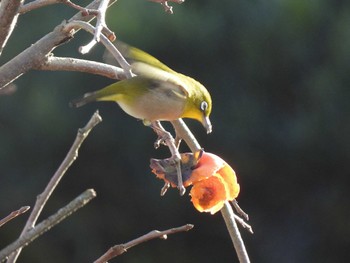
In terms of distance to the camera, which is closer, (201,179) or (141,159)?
(201,179)

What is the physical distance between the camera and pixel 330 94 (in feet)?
12.1

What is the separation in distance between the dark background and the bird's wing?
78.4 inches

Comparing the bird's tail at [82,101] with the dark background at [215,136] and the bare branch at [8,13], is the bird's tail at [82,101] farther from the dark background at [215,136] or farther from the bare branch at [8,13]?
the dark background at [215,136]

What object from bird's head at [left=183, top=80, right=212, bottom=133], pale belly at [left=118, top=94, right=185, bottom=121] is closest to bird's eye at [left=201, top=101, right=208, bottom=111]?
bird's head at [left=183, top=80, right=212, bottom=133]

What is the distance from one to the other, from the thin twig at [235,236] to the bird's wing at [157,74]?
28 cm

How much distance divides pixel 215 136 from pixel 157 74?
2.19 metres

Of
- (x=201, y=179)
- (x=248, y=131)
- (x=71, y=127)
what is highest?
(x=201, y=179)

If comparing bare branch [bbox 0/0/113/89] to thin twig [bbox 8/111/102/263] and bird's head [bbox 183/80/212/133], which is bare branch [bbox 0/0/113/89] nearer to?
thin twig [bbox 8/111/102/263]

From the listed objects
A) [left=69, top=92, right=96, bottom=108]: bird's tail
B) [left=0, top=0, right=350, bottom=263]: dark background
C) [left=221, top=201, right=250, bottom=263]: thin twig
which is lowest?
[left=0, top=0, right=350, bottom=263]: dark background

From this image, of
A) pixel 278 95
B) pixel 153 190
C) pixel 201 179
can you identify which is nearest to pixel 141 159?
pixel 153 190

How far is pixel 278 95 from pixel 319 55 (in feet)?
0.89

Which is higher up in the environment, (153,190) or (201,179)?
(201,179)

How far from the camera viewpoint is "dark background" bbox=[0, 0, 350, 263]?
3.56 meters

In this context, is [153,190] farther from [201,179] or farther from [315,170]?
[201,179]
